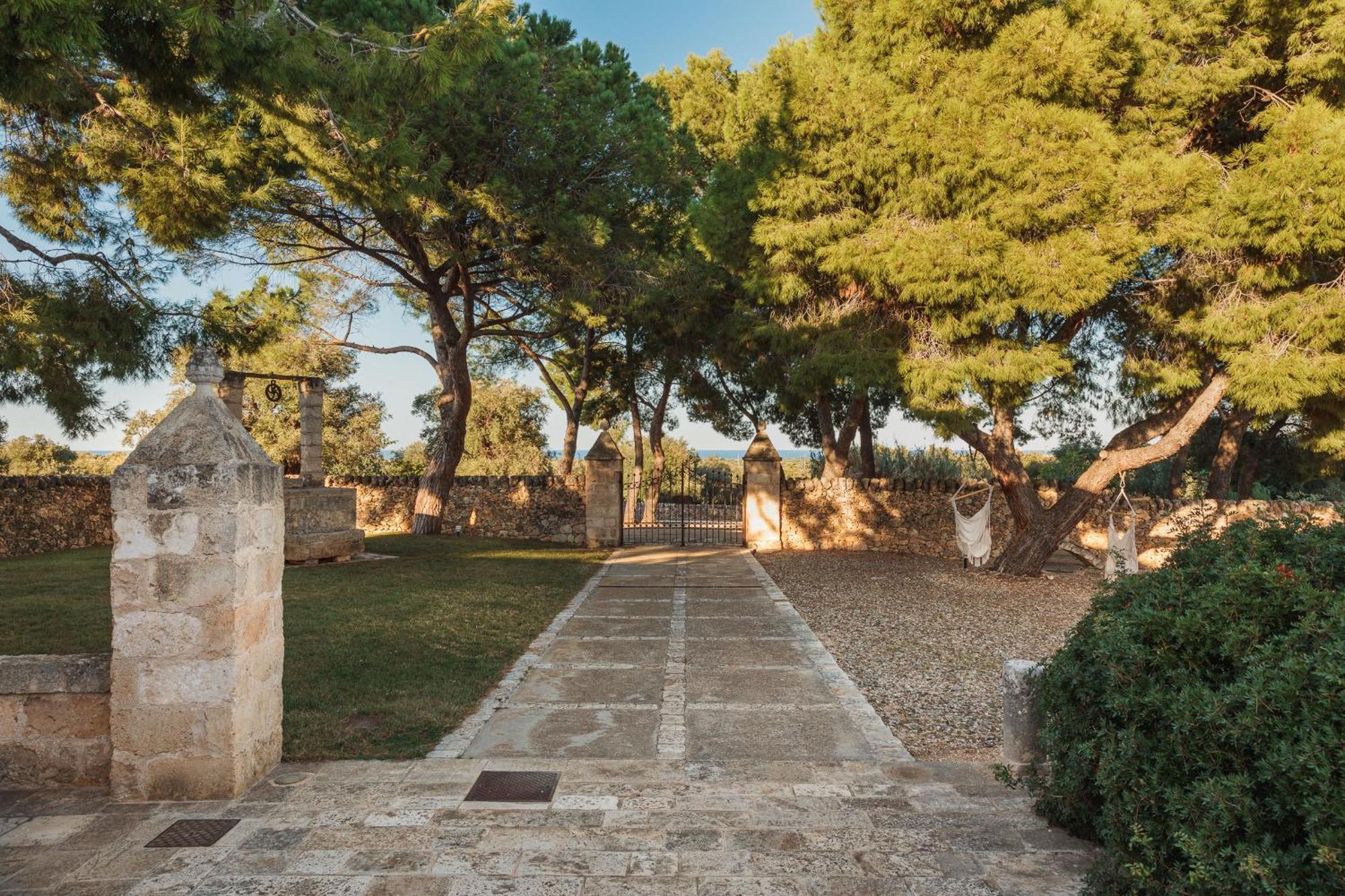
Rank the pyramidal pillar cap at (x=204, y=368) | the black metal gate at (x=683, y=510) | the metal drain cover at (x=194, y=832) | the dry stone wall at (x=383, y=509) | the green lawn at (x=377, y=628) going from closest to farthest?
the metal drain cover at (x=194, y=832), the pyramidal pillar cap at (x=204, y=368), the green lawn at (x=377, y=628), the dry stone wall at (x=383, y=509), the black metal gate at (x=683, y=510)

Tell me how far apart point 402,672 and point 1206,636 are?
5.25 meters

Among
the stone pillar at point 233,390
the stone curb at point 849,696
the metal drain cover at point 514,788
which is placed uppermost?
the stone pillar at point 233,390

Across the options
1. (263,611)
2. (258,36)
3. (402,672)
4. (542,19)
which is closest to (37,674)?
(263,611)

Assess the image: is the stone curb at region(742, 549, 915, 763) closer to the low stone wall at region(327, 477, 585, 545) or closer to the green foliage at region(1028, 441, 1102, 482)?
the low stone wall at region(327, 477, 585, 545)

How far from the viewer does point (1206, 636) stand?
2719 millimetres

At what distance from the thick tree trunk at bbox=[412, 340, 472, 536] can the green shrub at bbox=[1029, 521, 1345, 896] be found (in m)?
13.7

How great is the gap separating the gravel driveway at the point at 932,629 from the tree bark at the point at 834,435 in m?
2.79

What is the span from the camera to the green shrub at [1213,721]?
215 cm

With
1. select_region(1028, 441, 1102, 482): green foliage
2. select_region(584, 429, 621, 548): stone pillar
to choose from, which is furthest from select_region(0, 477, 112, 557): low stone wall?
select_region(1028, 441, 1102, 482): green foliage

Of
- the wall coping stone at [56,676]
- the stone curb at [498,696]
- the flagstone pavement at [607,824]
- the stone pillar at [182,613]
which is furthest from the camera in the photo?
the stone curb at [498,696]

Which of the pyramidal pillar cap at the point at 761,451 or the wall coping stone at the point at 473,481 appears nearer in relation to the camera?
the pyramidal pillar cap at the point at 761,451

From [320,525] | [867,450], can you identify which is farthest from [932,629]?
[867,450]

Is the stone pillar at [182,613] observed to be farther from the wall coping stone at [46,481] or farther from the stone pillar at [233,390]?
the wall coping stone at [46,481]

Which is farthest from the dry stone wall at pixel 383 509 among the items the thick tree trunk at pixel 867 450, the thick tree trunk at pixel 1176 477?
the thick tree trunk at pixel 1176 477
